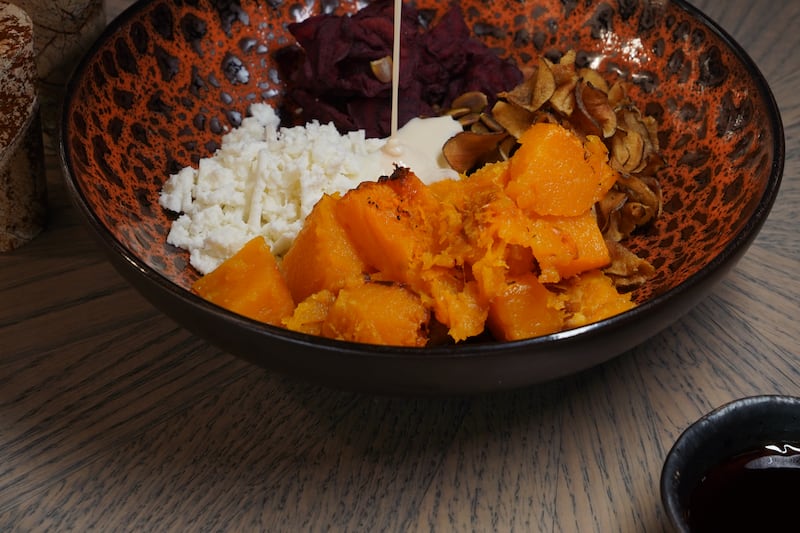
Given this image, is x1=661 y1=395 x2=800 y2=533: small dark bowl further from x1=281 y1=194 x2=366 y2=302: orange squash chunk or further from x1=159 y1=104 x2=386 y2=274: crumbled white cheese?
x1=159 y1=104 x2=386 y2=274: crumbled white cheese

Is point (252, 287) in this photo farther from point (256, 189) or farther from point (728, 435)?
point (728, 435)

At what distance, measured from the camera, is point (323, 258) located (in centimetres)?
167

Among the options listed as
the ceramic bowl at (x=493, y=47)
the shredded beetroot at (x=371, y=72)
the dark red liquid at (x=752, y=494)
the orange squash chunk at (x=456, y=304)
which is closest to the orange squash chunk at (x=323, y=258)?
the orange squash chunk at (x=456, y=304)

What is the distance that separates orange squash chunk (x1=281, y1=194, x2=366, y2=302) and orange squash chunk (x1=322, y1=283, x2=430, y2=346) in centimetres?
8

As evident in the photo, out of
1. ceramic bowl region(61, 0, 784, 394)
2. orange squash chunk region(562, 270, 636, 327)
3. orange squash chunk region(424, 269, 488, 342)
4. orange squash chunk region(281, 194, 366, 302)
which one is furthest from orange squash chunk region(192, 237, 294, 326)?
orange squash chunk region(562, 270, 636, 327)

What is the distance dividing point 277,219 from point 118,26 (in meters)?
0.68

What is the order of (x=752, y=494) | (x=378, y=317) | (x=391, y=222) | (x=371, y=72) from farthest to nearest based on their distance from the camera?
(x=371, y=72)
(x=391, y=222)
(x=378, y=317)
(x=752, y=494)

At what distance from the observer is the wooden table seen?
1539mm

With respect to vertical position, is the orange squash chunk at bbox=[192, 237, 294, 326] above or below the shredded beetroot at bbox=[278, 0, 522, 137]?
below

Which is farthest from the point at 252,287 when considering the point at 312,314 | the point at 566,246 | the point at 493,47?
the point at 493,47

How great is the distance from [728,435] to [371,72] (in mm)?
1351

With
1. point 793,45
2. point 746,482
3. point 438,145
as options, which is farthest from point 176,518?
point 793,45

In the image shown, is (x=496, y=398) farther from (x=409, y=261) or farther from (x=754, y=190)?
(x=754, y=190)

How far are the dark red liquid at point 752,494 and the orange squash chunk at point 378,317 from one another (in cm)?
56
